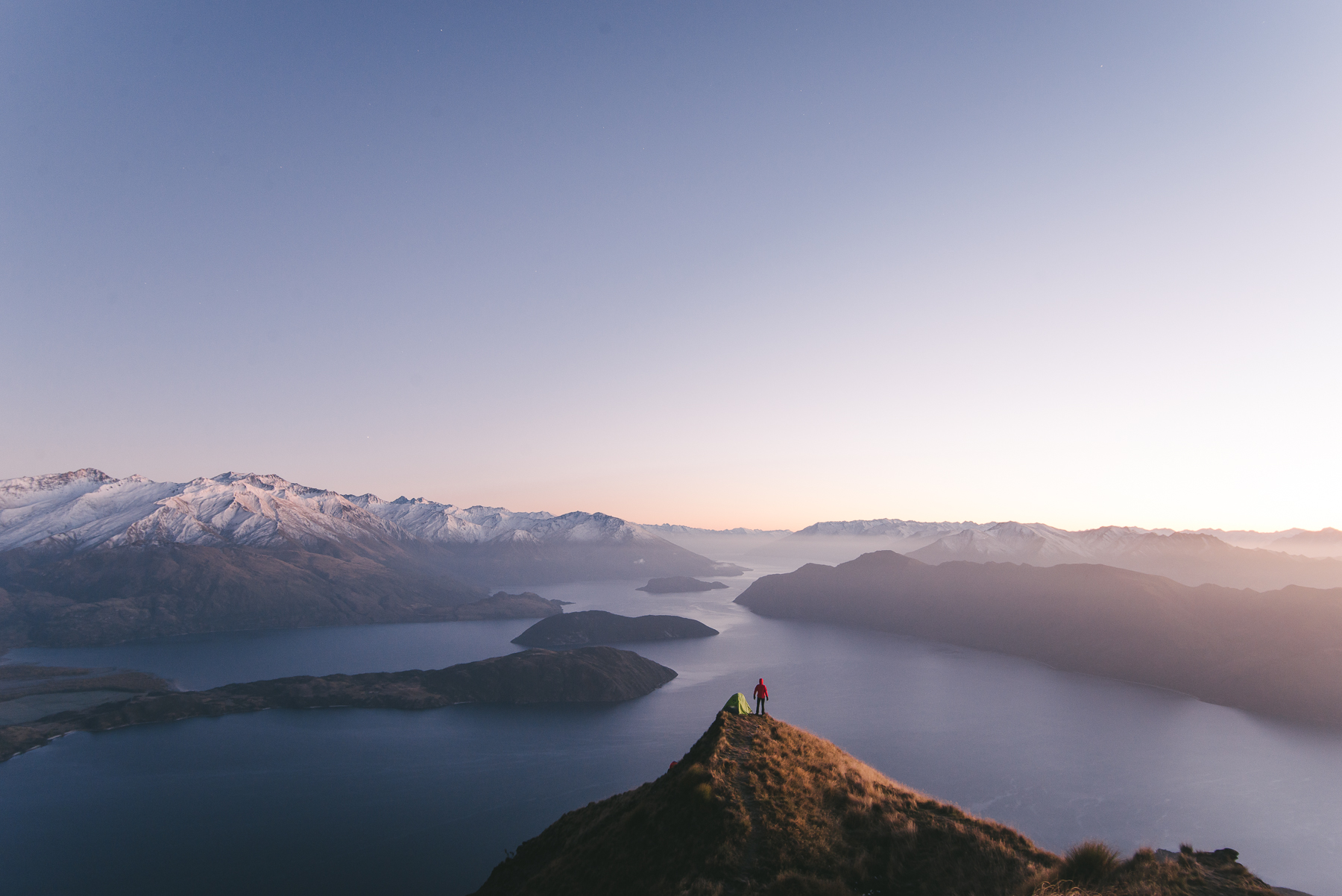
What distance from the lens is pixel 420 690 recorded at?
16712cm

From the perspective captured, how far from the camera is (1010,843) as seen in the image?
768 inches

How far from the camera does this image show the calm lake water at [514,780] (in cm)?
8031

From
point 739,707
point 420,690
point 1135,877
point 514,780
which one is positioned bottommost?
point 420,690

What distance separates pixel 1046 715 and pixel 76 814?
20823cm

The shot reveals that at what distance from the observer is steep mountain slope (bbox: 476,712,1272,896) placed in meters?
16.6

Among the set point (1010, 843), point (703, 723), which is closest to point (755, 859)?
point (1010, 843)

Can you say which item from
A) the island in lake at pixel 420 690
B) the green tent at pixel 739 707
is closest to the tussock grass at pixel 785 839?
the green tent at pixel 739 707

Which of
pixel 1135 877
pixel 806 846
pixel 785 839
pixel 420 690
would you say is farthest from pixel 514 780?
pixel 1135 877

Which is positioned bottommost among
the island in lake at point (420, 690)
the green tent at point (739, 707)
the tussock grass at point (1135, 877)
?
the island in lake at point (420, 690)

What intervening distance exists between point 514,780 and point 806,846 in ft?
358

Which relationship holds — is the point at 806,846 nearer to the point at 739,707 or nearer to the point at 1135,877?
the point at 1135,877

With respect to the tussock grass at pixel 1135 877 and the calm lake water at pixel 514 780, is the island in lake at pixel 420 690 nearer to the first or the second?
the calm lake water at pixel 514 780

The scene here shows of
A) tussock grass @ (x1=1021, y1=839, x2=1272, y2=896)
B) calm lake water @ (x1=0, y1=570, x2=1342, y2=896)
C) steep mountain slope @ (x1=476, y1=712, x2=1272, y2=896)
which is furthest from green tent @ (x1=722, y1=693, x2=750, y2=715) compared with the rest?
calm lake water @ (x1=0, y1=570, x2=1342, y2=896)

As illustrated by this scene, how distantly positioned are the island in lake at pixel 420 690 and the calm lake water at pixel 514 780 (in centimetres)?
688
